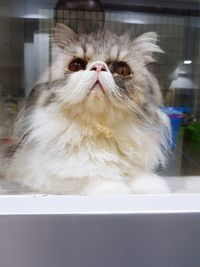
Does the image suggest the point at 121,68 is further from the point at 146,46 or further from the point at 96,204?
the point at 96,204

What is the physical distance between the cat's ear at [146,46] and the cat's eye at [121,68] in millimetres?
66

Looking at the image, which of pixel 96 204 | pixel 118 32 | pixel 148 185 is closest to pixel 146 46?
pixel 118 32

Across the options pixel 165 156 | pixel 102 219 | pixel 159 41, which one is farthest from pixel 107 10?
pixel 102 219

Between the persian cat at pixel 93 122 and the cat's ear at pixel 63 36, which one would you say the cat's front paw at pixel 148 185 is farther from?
the cat's ear at pixel 63 36

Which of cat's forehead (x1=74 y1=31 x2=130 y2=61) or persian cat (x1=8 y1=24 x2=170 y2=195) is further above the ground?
cat's forehead (x1=74 y1=31 x2=130 y2=61)

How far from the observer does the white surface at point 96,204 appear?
51cm

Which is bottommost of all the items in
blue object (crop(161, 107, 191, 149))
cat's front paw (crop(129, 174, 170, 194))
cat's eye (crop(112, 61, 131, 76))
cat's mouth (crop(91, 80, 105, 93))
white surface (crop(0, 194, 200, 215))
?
cat's front paw (crop(129, 174, 170, 194))

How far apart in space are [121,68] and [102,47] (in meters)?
0.07

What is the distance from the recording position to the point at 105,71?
2.33 feet

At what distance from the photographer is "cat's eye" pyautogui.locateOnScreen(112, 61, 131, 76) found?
2.48ft

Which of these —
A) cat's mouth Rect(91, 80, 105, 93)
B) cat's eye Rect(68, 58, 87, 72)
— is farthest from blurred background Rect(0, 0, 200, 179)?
cat's mouth Rect(91, 80, 105, 93)

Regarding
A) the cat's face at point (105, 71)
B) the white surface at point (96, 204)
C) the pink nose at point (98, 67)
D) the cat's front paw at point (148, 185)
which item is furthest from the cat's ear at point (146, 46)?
the white surface at point (96, 204)

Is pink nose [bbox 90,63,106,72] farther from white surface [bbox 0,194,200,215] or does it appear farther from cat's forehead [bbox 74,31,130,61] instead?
white surface [bbox 0,194,200,215]

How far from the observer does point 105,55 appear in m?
0.77
